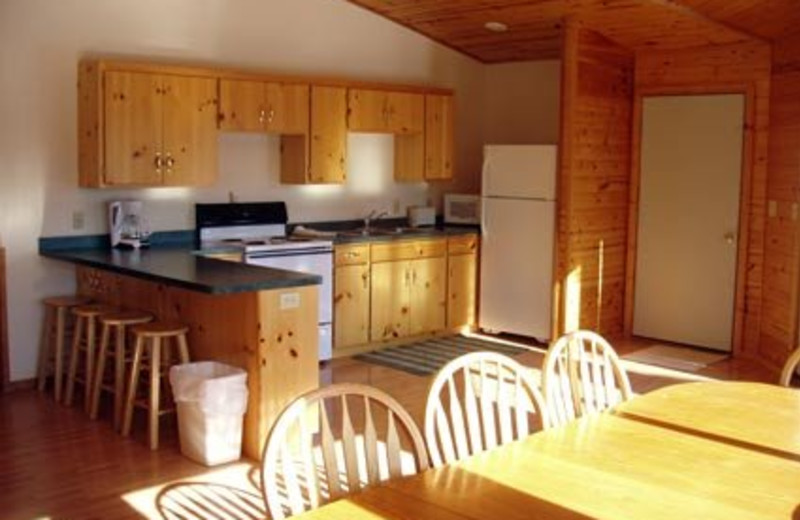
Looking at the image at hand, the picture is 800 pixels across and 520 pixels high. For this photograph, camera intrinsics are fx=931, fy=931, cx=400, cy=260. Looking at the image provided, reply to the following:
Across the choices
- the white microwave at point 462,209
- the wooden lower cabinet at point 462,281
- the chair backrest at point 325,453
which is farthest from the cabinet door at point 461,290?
the chair backrest at point 325,453

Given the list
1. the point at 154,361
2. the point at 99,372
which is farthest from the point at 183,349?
the point at 99,372

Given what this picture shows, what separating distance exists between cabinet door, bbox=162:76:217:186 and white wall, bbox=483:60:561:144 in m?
2.99

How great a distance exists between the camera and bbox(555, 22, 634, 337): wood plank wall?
675 centimetres

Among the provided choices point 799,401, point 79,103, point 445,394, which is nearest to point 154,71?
point 79,103

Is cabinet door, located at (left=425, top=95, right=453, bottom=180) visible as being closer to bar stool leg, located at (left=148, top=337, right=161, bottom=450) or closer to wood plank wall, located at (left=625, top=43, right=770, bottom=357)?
wood plank wall, located at (left=625, top=43, right=770, bottom=357)

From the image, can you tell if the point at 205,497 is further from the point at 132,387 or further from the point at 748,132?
the point at 748,132

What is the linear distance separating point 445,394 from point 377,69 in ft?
9.58

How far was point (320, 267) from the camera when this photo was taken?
6.31 meters

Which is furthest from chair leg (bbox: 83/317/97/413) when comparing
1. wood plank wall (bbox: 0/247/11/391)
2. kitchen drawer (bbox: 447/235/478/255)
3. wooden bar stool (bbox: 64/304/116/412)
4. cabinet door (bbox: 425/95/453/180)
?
cabinet door (bbox: 425/95/453/180)

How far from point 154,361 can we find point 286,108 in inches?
94.4

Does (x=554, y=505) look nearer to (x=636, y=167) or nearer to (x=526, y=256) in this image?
(x=526, y=256)

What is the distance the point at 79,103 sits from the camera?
18.6 ft

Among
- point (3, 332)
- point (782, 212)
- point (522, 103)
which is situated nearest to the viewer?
point (3, 332)

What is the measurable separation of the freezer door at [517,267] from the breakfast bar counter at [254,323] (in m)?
2.87
